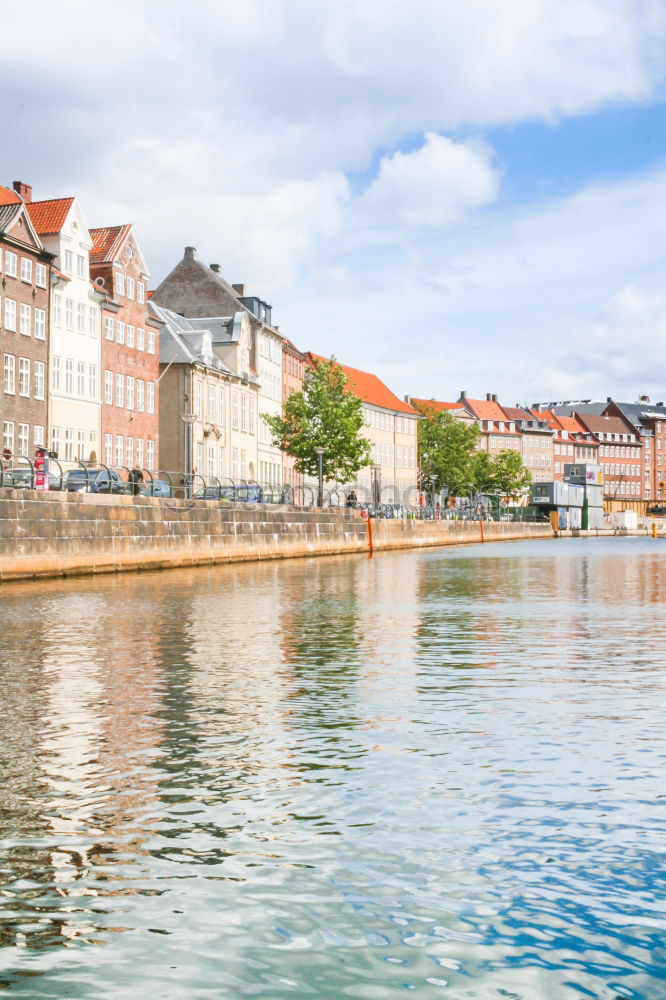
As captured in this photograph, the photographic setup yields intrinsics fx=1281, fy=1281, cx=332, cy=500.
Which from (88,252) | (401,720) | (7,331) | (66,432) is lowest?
(401,720)

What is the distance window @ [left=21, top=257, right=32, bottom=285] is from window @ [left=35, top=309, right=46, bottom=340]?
1464 millimetres

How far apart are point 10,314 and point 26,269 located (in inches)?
106

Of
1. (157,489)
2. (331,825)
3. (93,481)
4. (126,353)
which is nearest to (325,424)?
(126,353)

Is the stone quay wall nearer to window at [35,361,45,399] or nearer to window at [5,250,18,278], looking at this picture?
window at [35,361,45,399]

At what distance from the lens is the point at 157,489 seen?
37312mm

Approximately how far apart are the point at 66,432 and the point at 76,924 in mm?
53526

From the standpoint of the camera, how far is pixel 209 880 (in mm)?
4652

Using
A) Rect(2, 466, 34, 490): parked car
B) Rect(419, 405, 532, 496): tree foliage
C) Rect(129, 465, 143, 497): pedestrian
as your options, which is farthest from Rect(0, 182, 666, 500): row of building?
Rect(419, 405, 532, 496): tree foliage

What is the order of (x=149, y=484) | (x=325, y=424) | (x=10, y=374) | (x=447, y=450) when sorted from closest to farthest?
(x=149, y=484) → (x=10, y=374) → (x=325, y=424) → (x=447, y=450)

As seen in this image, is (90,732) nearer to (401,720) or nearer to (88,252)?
(401,720)

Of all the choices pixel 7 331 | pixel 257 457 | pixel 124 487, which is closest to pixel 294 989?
pixel 124 487

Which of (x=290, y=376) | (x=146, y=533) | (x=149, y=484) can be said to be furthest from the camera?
(x=290, y=376)

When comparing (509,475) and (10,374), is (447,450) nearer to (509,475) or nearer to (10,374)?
(509,475)

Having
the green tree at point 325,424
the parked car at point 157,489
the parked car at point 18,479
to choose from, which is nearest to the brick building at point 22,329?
the parked car at point 157,489
